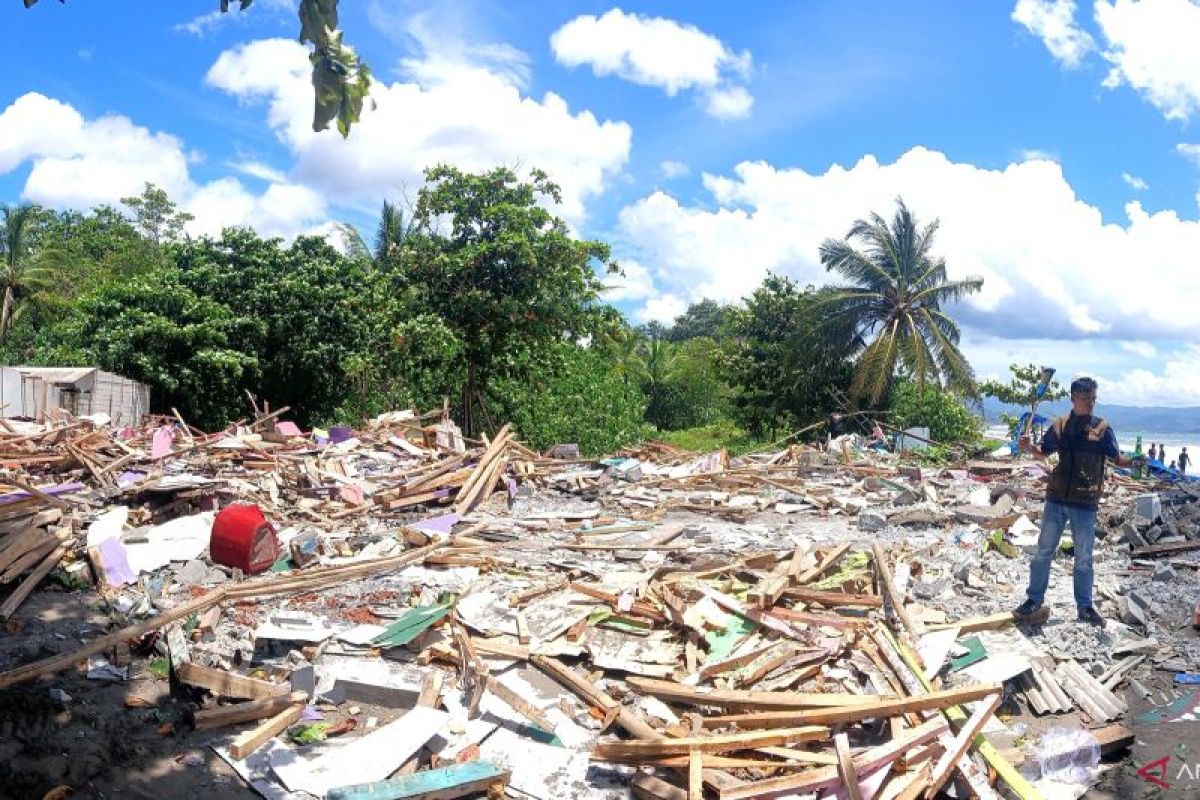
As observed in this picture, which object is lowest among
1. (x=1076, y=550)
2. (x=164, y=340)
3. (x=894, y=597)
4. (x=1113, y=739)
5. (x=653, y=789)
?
(x=653, y=789)

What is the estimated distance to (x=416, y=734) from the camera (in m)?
4.27

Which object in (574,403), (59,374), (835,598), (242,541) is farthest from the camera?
(574,403)

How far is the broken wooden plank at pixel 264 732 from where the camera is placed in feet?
13.3

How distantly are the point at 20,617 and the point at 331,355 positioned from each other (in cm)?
1496

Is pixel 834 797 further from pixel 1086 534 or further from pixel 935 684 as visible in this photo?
pixel 1086 534

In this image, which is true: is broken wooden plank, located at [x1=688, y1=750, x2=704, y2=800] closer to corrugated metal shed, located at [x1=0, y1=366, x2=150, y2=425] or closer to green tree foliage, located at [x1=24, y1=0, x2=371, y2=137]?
green tree foliage, located at [x1=24, y1=0, x2=371, y2=137]

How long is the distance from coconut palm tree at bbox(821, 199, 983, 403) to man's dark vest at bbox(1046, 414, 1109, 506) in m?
17.6

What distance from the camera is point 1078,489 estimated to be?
6.18m

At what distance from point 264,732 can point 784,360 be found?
22.9m

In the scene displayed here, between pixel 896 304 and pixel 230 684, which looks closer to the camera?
pixel 230 684

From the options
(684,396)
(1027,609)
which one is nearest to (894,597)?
(1027,609)

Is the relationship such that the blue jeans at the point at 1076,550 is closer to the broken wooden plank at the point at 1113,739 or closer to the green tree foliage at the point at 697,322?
the broken wooden plank at the point at 1113,739

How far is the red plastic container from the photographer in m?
7.11

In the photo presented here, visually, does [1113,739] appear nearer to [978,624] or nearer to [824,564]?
[978,624]
